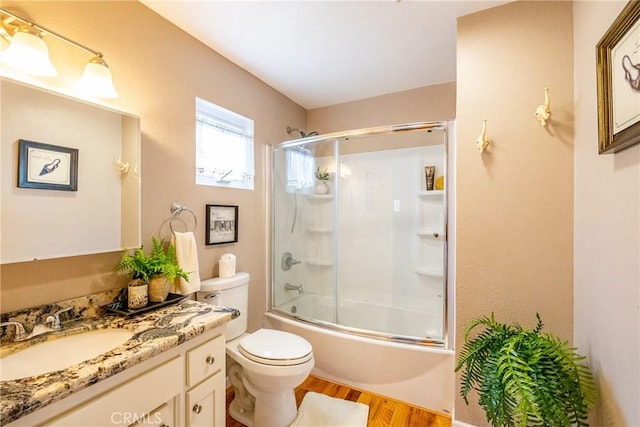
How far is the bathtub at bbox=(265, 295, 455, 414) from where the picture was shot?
1709 millimetres

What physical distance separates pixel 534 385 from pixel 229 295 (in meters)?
1.61

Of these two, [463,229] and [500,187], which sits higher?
[500,187]

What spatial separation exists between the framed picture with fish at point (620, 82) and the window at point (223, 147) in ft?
6.59

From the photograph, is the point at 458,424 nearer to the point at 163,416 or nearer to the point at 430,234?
the point at 430,234

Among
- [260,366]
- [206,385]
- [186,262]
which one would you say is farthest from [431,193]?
[206,385]

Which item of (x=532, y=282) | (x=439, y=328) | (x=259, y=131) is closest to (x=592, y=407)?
(x=532, y=282)

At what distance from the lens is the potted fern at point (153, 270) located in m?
1.36

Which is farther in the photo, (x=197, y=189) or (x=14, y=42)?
(x=197, y=189)

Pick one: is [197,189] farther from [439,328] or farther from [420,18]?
[439,328]

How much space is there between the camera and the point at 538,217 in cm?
139

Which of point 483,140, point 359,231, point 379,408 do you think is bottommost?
point 379,408

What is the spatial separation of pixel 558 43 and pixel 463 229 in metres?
1.03

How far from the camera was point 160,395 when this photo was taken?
A: 3.21 ft

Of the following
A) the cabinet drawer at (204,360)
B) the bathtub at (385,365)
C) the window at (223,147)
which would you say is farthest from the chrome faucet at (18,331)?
the bathtub at (385,365)
